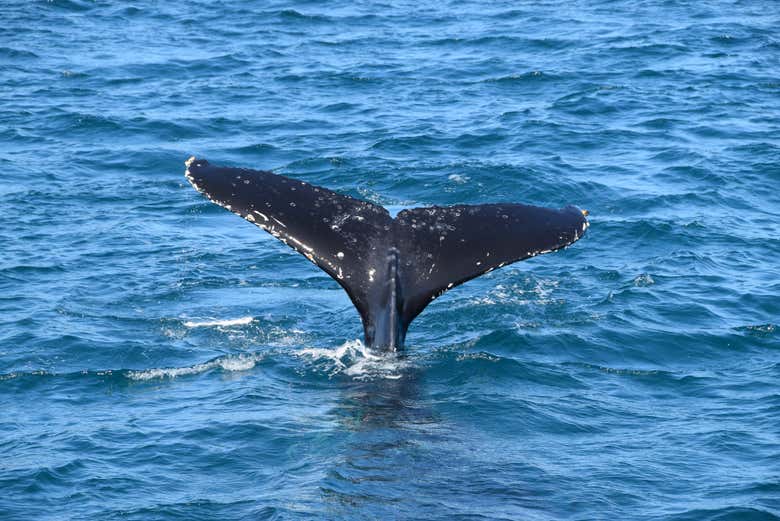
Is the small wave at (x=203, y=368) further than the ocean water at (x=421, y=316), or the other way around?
the small wave at (x=203, y=368)

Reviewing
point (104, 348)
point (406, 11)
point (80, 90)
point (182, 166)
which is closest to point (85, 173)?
point (182, 166)

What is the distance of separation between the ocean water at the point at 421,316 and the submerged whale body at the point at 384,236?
64cm

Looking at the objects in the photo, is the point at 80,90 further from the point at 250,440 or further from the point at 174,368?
the point at 250,440

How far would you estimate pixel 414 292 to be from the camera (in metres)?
10.7

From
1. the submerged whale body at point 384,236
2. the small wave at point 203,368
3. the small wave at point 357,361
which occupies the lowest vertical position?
the small wave at point 203,368

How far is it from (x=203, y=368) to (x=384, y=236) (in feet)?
7.92

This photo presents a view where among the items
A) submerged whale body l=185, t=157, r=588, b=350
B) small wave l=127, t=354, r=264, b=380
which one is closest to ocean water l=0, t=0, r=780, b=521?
small wave l=127, t=354, r=264, b=380

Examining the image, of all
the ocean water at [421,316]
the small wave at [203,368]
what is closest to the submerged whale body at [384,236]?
the ocean water at [421,316]

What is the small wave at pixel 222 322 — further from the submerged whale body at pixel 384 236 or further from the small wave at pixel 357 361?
the submerged whale body at pixel 384 236

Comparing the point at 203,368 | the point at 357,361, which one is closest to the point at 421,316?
the point at 357,361

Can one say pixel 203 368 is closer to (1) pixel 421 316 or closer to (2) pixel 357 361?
(2) pixel 357 361

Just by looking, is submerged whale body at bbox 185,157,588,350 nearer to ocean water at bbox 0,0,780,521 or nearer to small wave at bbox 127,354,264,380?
ocean water at bbox 0,0,780,521

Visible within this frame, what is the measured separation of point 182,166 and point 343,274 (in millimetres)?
9420

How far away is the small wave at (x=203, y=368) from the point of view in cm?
1192
